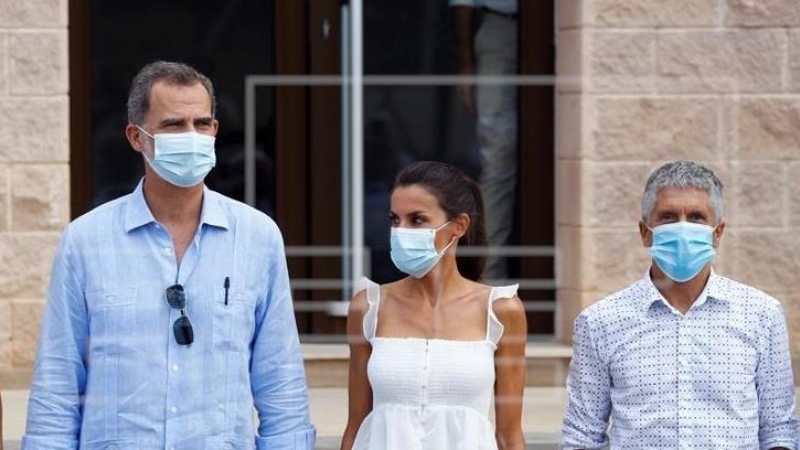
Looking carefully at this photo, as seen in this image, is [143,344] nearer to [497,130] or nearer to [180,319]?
[180,319]

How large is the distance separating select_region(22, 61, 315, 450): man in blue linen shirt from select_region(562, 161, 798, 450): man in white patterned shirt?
842mm

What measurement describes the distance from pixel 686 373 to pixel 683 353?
0.06m

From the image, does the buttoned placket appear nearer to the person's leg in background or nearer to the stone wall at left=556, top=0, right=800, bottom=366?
the stone wall at left=556, top=0, right=800, bottom=366

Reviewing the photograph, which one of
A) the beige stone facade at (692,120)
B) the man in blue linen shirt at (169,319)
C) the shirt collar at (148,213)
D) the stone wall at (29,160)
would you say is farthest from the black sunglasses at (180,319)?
the beige stone facade at (692,120)

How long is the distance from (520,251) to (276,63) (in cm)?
145

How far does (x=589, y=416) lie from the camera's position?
5.77 m

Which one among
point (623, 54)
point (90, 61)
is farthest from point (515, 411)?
point (90, 61)

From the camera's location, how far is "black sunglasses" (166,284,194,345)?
213 inches

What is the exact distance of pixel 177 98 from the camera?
5.52m

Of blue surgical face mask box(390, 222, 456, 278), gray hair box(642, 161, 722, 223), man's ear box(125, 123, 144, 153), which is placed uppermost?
man's ear box(125, 123, 144, 153)

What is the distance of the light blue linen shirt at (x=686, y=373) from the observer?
18.5 ft

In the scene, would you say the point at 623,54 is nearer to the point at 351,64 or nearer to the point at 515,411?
the point at 351,64

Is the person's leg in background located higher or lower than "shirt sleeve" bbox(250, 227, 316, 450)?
higher

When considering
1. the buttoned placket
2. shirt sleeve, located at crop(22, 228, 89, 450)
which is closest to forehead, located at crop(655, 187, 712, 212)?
the buttoned placket
